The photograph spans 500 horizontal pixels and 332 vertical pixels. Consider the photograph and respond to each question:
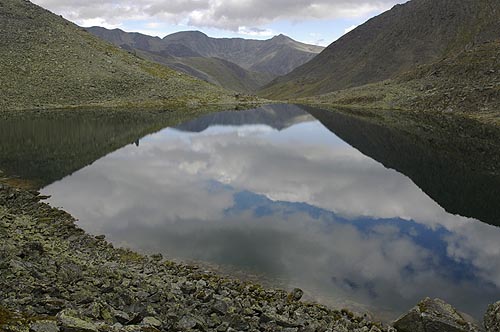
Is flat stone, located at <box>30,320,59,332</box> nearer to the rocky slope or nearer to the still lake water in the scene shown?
the rocky slope

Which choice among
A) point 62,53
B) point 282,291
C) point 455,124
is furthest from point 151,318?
point 62,53

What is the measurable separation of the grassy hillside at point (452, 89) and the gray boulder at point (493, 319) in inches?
3623

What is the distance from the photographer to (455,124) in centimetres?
9750

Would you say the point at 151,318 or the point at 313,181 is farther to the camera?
the point at 313,181

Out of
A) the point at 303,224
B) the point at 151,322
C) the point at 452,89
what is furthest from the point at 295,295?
the point at 452,89

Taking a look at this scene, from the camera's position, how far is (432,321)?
17.8m

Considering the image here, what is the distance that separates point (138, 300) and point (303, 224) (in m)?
19.9

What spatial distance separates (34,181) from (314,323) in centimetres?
3690

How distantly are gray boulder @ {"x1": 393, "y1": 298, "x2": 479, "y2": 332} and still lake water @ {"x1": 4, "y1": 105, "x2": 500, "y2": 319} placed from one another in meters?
2.28

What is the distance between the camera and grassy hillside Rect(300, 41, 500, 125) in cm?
11475

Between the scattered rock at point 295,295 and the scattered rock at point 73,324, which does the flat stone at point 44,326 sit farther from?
the scattered rock at point 295,295

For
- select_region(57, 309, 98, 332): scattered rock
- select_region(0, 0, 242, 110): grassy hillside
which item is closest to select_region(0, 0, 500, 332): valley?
select_region(57, 309, 98, 332): scattered rock

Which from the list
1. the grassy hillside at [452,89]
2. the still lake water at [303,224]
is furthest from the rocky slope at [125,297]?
the grassy hillside at [452,89]

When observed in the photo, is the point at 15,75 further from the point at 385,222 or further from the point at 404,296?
the point at 404,296
